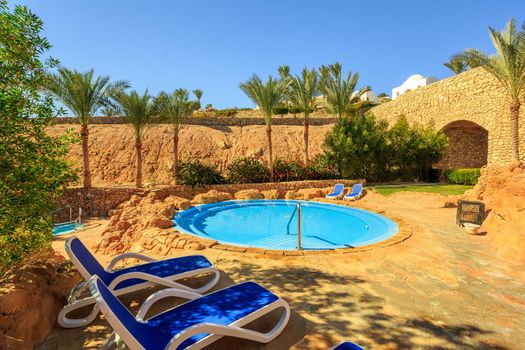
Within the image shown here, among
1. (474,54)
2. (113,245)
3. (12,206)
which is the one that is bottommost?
(113,245)

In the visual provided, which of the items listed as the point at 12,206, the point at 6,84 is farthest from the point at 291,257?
the point at 6,84

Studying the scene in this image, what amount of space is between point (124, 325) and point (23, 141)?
2.59 meters

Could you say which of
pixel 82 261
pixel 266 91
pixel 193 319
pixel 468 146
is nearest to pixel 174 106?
pixel 266 91

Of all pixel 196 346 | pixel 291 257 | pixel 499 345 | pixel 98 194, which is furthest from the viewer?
pixel 98 194

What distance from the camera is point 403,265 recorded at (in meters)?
5.28

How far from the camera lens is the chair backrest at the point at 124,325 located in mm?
2318

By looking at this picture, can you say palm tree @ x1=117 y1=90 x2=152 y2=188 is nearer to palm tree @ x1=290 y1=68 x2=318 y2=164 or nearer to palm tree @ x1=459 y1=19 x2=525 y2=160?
palm tree @ x1=290 y1=68 x2=318 y2=164

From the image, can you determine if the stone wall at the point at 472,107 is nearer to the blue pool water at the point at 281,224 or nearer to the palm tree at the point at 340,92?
the palm tree at the point at 340,92

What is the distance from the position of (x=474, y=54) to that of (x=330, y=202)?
1291cm

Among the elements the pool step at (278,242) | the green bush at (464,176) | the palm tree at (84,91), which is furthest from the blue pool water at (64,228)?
the green bush at (464,176)

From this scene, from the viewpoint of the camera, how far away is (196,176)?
1554cm

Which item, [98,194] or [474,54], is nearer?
[98,194]

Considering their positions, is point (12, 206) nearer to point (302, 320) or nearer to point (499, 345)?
point (302, 320)

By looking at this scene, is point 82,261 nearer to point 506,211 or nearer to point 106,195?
point 506,211
